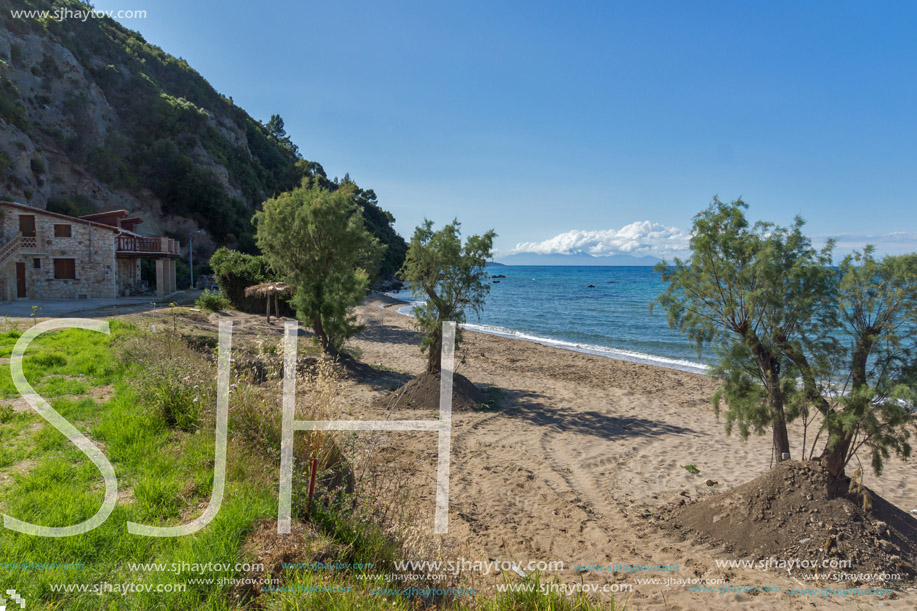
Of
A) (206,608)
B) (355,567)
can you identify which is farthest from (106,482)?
(355,567)

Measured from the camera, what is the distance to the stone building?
81.3ft

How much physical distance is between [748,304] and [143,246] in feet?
114

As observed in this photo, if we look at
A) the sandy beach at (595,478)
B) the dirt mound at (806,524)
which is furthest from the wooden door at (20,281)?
the dirt mound at (806,524)

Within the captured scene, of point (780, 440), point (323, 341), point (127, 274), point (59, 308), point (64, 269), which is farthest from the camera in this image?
point (127, 274)

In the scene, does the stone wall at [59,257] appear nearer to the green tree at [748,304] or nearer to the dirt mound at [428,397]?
the dirt mound at [428,397]

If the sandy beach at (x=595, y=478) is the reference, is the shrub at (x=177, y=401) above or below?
above

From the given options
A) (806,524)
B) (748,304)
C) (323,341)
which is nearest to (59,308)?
(323,341)

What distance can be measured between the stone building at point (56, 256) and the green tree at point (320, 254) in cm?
1832

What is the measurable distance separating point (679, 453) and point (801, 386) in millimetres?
3743

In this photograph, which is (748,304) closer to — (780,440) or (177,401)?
(780,440)

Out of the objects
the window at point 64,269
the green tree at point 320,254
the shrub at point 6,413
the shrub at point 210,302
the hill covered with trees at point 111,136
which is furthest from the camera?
the hill covered with trees at point 111,136

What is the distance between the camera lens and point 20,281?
2525 cm

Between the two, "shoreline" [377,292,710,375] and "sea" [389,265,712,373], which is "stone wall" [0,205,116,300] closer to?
"shoreline" [377,292,710,375]

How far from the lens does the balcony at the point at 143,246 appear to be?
94.5 feet
